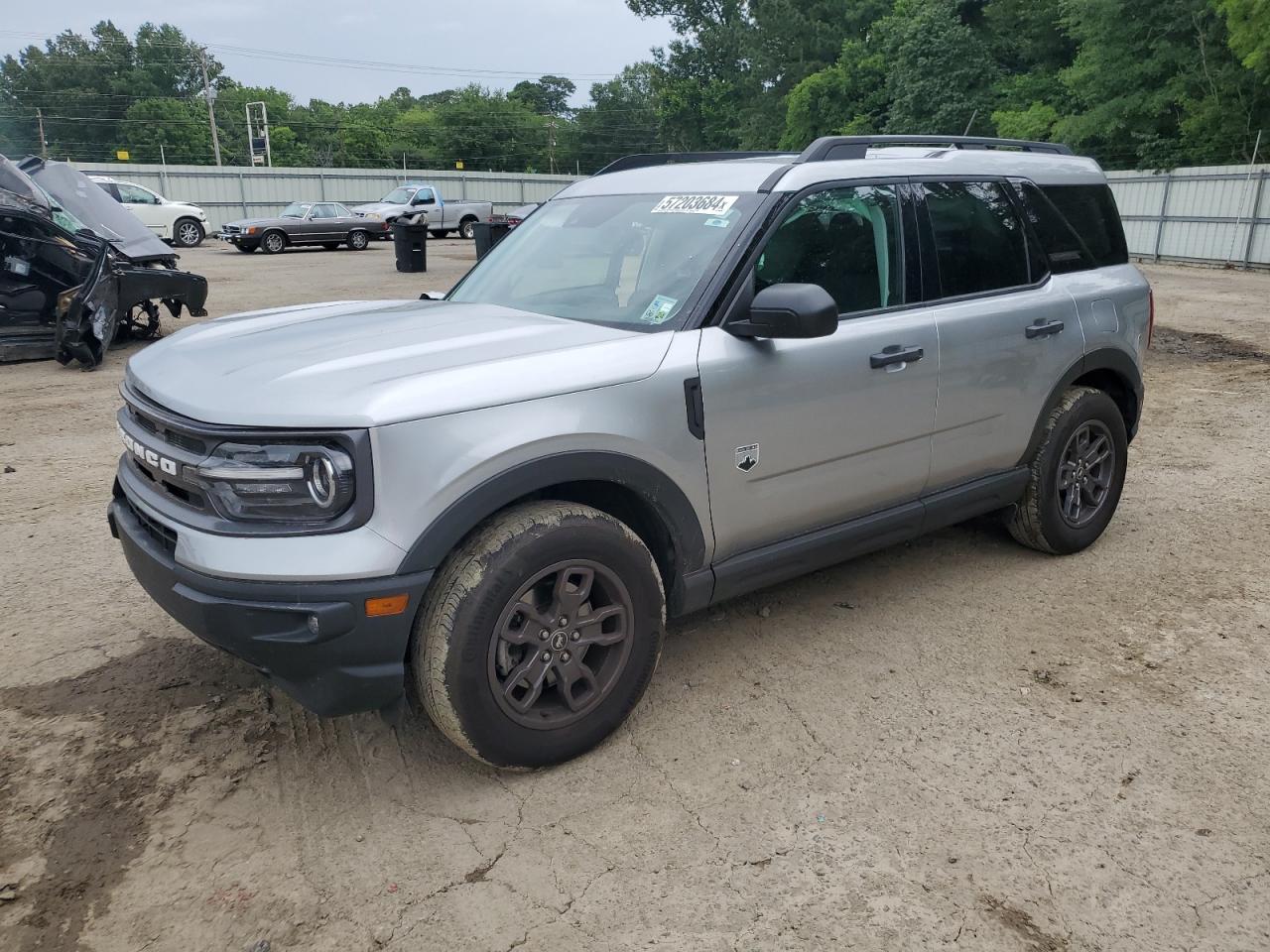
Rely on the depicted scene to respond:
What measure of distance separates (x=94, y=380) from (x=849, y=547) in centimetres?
832

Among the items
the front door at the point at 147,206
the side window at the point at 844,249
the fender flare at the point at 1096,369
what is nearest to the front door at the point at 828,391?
the side window at the point at 844,249

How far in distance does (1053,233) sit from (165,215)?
27669 millimetres

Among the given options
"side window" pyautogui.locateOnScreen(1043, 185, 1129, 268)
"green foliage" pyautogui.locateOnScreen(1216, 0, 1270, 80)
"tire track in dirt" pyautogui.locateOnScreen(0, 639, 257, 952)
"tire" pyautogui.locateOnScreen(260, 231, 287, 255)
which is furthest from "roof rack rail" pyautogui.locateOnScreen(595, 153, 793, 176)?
"green foliage" pyautogui.locateOnScreen(1216, 0, 1270, 80)

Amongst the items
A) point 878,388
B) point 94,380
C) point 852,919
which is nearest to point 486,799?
point 852,919

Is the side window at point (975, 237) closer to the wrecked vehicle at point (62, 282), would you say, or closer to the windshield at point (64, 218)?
the wrecked vehicle at point (62, 282)

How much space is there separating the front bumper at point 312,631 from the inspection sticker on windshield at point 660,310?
1212mm

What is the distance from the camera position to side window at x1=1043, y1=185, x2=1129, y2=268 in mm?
4492

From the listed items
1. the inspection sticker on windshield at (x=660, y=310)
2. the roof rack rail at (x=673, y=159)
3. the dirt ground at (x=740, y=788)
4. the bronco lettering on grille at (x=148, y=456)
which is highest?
the roof rack rail at (x=673, y=159)

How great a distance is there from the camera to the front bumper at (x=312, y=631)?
244cm

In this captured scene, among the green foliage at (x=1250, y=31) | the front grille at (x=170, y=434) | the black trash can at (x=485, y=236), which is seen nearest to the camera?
the front grille at (x=170, y=434)

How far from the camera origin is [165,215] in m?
26.7

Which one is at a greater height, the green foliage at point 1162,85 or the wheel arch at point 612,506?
the green foliage at point 1162,85

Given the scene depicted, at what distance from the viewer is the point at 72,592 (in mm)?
4316

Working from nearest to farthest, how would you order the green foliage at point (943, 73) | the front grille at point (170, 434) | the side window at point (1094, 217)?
the front grille at point (170, 434) → the side window at point (1094, 217) → the green foliage at point (943, 73)
